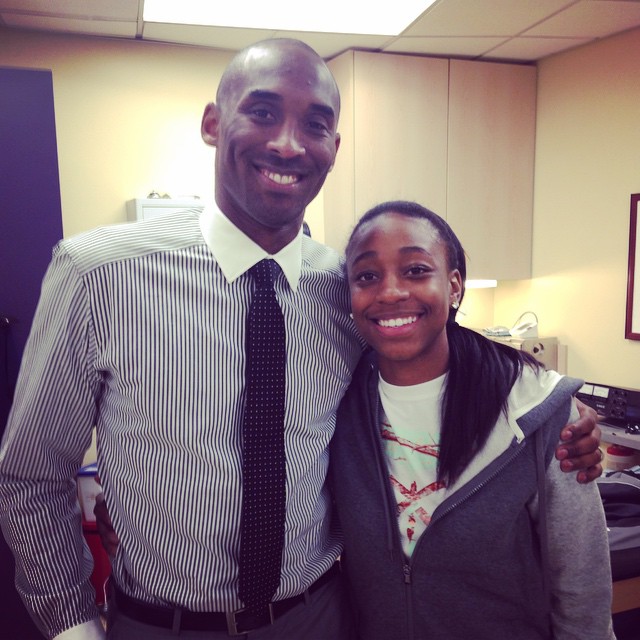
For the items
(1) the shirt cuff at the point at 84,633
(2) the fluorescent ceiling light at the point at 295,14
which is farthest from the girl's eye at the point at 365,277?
(2) the fluorescent ceiling light at the point at 295,14

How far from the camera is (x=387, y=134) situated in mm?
3186

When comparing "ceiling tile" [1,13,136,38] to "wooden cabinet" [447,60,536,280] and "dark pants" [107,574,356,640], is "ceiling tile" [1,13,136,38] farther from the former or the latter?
"dark pants" [107,574,356,640]

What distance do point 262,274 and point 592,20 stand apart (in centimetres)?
244

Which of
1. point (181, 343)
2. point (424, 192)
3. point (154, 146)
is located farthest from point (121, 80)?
point (181, 343)

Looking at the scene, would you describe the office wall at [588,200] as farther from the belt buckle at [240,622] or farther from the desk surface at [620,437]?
the belt buckle at [240,622]

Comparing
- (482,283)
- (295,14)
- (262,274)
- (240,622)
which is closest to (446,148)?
(482,283)

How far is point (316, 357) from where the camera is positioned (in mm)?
1193

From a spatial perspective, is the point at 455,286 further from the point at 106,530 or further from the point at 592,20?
the point at 592,20

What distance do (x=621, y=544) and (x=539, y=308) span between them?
6.15 feet

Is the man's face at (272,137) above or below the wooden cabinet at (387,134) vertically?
below

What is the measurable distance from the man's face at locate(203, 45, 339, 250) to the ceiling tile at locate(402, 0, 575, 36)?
1702 millimetres

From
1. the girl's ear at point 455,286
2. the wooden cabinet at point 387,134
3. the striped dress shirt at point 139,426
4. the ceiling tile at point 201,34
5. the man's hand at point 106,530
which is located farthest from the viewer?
the wooden cabinet at point 387,134

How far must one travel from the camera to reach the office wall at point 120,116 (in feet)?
9.64

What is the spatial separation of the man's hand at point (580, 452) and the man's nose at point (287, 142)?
727 mm
